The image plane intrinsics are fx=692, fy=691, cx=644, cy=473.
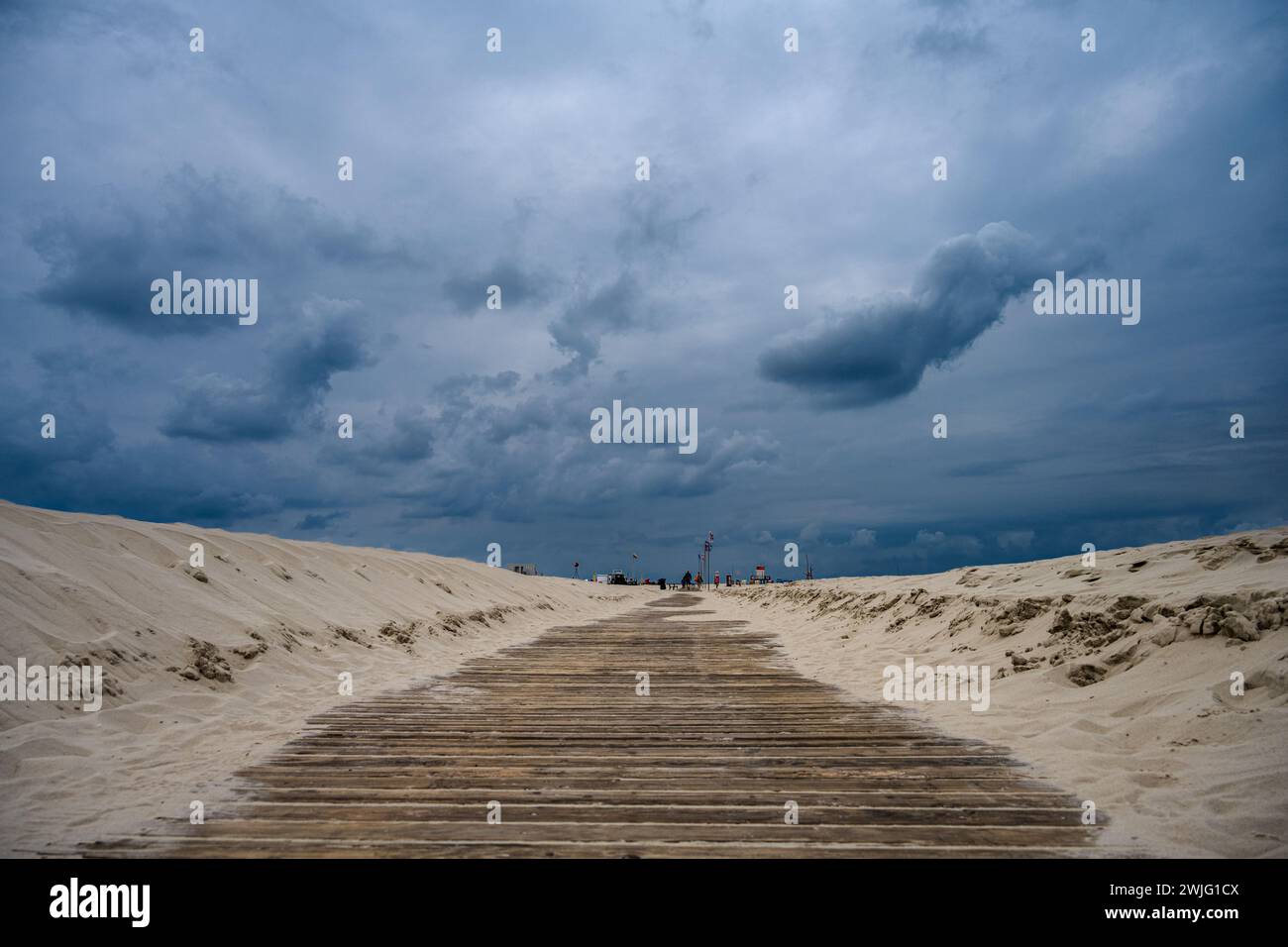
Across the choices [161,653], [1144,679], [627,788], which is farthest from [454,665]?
[1144,679]

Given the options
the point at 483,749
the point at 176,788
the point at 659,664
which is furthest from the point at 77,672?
the point at 659,664

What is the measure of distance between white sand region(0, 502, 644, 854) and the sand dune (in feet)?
21.1

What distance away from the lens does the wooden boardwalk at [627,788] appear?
411 cm

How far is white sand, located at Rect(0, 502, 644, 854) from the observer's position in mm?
5012

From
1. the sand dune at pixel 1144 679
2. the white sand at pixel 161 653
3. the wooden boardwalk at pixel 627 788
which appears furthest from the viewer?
the white sand at pixel 161 653

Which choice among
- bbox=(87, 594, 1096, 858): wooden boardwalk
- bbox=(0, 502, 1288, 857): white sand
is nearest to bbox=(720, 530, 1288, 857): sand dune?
bbox=(0, 502, 1288, 857): white sand

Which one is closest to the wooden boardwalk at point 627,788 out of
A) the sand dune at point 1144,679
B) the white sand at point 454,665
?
the white sand at point 454,665

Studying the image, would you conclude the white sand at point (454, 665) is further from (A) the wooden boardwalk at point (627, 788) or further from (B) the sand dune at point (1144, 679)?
(A) the wooden boardwalk at point (627, 788)

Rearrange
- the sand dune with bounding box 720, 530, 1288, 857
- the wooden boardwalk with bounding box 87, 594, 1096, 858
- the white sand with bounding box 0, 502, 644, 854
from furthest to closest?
the white sand with bounding box 0, 502, 644, 854, the sand dune with bounding box 720, 530, 1288, 857, the wooden boardwalk with bounding box 87, 594, 1096, 858

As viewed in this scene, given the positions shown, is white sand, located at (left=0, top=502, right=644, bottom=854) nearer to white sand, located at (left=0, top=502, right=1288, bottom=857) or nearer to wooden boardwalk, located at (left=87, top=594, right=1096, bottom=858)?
white sand, located at (left=0, top=502, right=1288, bottom=857)

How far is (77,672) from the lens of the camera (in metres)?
7.13

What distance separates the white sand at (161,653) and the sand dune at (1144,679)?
642 centimetres
